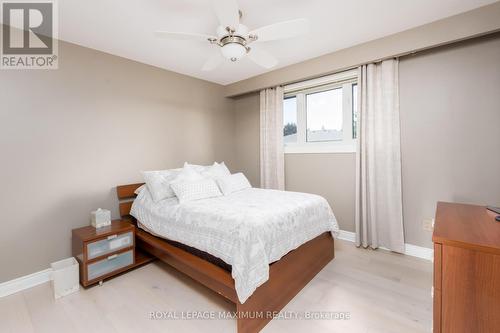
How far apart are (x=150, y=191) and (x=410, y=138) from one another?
10.0ft

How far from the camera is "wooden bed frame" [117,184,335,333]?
1598 mm

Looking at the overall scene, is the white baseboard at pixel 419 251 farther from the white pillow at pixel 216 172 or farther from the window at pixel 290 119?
the white pillow at pixel 216 172

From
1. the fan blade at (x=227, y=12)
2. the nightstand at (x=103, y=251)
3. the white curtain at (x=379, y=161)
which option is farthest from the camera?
the white curtain at (x=379, y=161)

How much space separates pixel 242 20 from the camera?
2131 millimetres

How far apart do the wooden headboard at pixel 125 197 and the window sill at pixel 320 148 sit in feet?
7.63

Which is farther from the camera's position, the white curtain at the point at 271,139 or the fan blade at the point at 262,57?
the white curtain at the point at 271,139

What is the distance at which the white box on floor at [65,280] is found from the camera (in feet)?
6.55

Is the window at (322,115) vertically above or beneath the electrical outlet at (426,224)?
above

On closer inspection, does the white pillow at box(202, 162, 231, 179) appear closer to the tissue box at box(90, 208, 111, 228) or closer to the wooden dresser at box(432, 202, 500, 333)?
the tissue box at box(90, 208, 111, 228)

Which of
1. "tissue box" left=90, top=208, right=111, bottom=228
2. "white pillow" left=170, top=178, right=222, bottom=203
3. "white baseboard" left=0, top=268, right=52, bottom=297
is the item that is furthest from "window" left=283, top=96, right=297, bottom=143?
"white baseboard" left=0, top=268, right=52, bottom=297

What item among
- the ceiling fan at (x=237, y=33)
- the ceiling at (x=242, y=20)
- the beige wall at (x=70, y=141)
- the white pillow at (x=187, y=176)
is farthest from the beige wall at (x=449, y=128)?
the beige wall at (x=70, y=141)

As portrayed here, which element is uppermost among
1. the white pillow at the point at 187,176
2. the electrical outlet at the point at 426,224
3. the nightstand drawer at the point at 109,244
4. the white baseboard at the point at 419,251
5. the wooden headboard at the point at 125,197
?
the white pillow at the point at 187,176

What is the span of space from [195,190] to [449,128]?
278 centimetres

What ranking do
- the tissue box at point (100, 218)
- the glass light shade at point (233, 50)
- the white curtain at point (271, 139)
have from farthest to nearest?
1. the white curtain at point (271, 139)
2. the tissue box at point (100, 218)
3. the glass light shade at point (233, 50)
